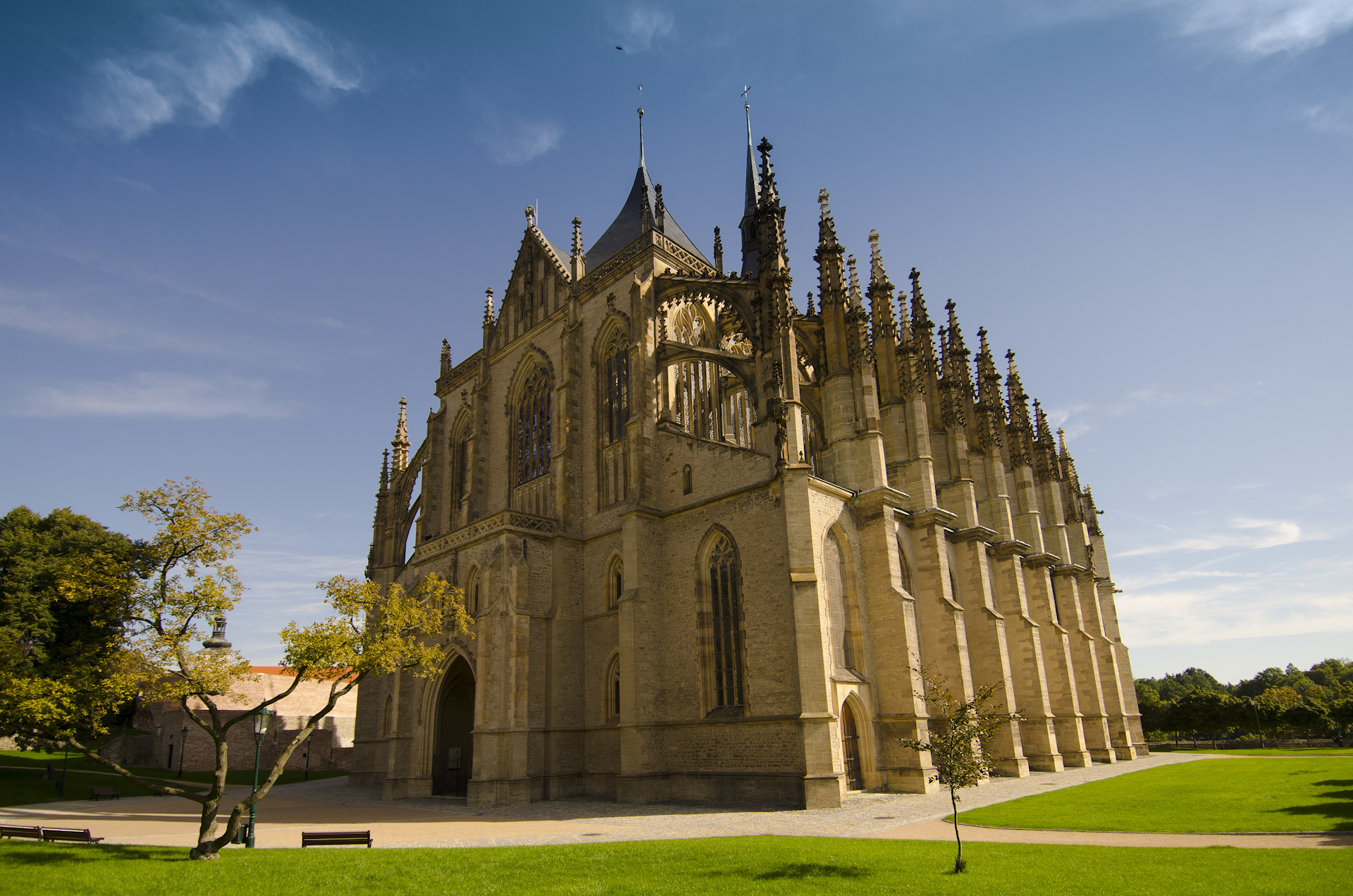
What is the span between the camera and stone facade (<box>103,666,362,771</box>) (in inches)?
1876

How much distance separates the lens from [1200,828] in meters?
14.8

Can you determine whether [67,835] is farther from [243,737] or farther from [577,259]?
[243,737]

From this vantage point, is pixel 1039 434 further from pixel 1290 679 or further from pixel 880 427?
pixel 1290 679

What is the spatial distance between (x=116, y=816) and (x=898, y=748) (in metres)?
23.5

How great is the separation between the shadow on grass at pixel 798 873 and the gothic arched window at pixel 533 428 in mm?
22838

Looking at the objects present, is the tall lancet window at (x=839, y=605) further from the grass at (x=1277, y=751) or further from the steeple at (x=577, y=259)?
the grass at (x=1277, y=751)

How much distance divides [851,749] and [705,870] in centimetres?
1236

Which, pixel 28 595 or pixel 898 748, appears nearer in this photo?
pixel 898 748

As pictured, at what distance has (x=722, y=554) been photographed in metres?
24.7

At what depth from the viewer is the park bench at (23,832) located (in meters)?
15.8

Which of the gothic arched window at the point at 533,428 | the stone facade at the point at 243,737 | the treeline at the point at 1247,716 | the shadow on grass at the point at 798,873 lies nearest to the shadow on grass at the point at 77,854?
the shadow on grass at the point at 798,873

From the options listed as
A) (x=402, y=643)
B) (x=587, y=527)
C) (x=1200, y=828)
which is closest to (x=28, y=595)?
(x=587, y=527)

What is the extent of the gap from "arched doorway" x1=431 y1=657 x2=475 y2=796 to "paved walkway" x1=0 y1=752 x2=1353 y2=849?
1.67 meters

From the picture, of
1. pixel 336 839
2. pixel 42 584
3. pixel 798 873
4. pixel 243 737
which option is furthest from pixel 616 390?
pixel 243 737
